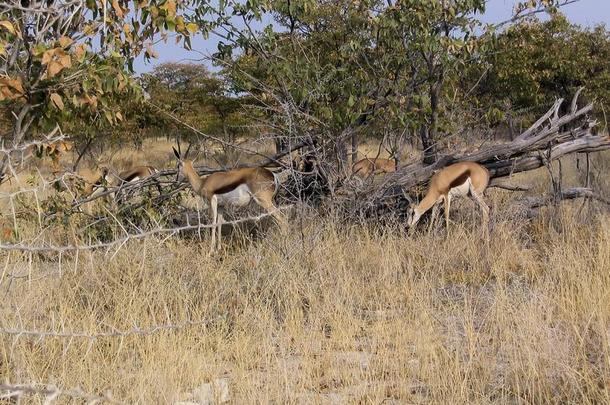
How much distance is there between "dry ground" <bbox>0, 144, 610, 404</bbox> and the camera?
10.4 ft

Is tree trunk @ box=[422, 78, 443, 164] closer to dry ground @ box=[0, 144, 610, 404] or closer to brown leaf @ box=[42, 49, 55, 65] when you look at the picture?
dry ground @ box=[0, 144, 610, 404]

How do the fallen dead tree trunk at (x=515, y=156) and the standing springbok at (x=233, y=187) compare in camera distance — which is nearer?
the fallen dead tree trunk at (x=515, y=156)

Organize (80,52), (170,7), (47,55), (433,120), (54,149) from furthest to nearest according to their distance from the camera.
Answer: (433,120), (54,149), (170,7), (80,52), (47,55)

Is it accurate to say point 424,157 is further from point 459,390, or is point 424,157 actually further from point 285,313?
point 459,390

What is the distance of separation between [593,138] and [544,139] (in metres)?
0.48

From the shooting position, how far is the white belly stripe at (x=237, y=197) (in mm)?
7770

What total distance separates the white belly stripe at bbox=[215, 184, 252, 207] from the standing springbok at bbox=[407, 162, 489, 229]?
1.79 metres

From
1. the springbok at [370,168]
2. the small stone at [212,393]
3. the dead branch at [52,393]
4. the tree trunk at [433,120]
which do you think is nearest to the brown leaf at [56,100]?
the small stone at [212,393]

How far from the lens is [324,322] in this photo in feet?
13.7

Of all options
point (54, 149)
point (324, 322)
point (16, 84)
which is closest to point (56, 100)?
point (16, 84)

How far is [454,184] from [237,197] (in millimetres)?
2331

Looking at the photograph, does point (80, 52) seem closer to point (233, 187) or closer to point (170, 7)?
point (170, 7)

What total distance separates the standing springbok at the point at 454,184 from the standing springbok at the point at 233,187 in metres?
1.50

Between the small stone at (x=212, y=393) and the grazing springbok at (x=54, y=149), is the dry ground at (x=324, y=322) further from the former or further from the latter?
the grazing springbok at (x=54, y=149)
